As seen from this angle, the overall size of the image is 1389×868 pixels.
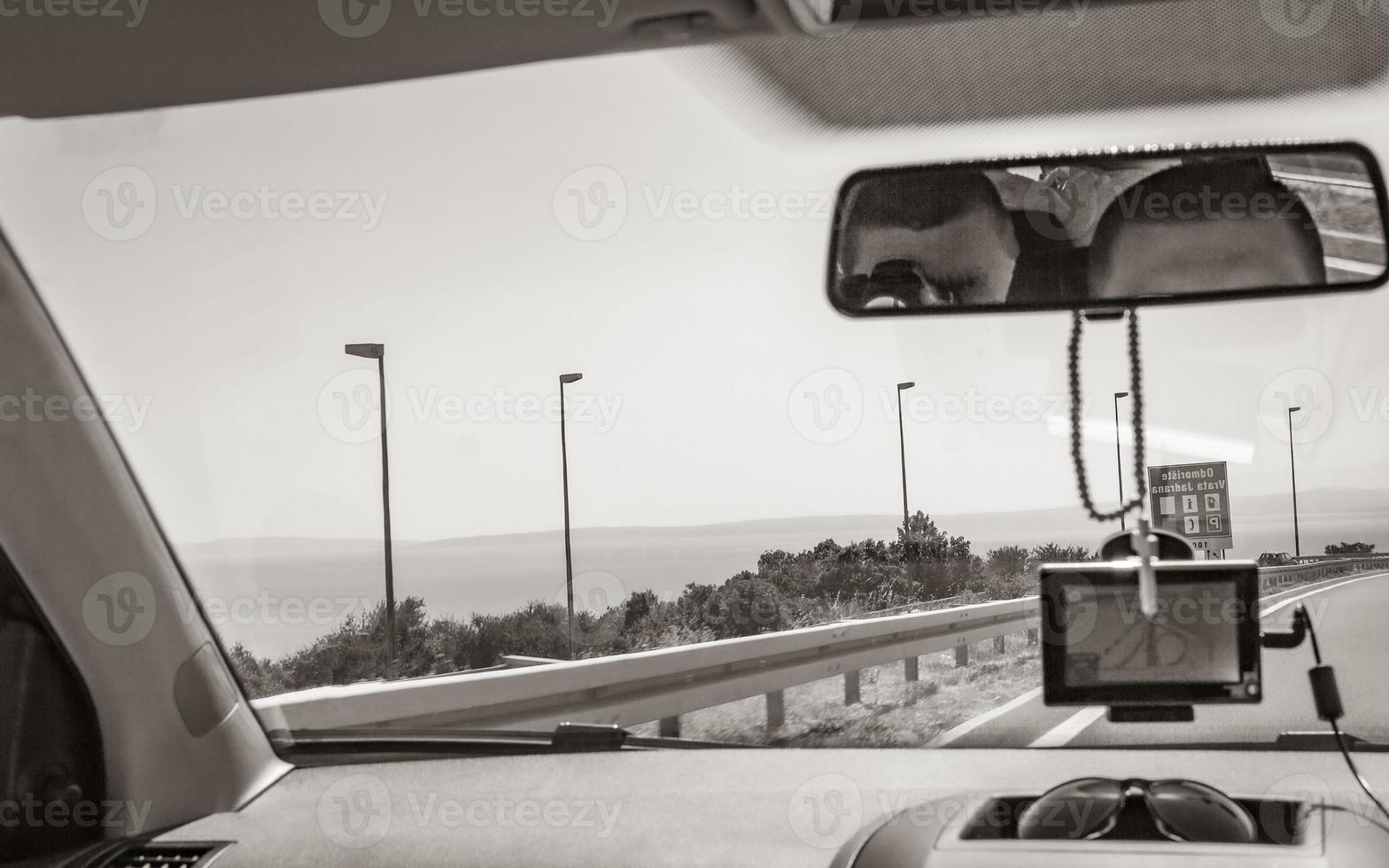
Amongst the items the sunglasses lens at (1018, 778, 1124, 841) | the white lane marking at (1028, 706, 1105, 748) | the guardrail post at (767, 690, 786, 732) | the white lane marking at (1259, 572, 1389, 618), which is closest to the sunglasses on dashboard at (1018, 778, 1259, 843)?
the sunglasses lens at (1018, 778, 1124, 841)

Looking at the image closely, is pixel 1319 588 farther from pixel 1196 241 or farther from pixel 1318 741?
pixel 1196 241

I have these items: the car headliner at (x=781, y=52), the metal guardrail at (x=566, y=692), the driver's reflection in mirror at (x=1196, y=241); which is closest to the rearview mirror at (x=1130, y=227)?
the driver's reflection in mirror at (x=1196, y=241)

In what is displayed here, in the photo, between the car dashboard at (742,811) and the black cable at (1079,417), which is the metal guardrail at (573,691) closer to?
the car dashboard at (742,811)

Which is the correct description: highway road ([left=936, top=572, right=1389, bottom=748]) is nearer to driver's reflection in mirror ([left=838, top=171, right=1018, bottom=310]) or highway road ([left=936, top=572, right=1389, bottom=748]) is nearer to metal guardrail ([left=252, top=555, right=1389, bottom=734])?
metal guardrail ([left=252, top=555, right=1389, bottom=734])

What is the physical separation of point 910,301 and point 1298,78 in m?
1.49

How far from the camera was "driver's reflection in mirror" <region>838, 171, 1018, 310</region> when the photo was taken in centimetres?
230

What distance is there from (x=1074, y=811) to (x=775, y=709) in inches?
80.4

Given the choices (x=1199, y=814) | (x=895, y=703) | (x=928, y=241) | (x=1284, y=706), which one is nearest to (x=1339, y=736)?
(x=1199, y=814)

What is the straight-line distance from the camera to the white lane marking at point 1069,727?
385 cm

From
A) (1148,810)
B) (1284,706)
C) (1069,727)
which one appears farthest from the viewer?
(1069,727)

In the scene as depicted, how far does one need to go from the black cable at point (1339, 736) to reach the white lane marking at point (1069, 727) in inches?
38.5

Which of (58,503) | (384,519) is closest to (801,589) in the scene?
(384,519)

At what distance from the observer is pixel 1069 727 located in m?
4.02

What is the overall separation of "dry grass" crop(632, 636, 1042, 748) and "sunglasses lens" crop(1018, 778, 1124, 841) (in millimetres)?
1638
